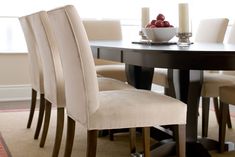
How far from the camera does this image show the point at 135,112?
193 centimetres

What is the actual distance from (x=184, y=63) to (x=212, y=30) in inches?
67.7

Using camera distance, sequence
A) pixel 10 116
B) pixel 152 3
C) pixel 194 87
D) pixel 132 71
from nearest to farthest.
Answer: pixel 194 87
pixel 132 71
pixel 10 116
pixel 152 3

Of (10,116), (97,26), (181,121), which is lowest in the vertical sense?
(10,116)

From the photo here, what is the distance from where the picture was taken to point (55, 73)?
2.58 m

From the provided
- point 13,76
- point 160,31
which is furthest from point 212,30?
point 13,76

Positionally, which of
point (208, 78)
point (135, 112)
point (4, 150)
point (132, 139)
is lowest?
point (4, 150)

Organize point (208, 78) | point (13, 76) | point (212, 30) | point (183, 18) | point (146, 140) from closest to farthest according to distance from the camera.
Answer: point (146, 140) → point (183, 18) → point (208, 78) → point (212, 30) → point (13, 76)

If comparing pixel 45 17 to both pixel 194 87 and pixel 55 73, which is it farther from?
pixel 194 87

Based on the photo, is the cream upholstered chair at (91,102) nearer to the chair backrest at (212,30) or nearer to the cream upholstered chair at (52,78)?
the cream upholstered chair at (52,78)

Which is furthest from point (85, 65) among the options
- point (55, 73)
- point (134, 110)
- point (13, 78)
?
point (13, 78)

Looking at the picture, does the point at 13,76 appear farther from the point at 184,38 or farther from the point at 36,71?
the point at 184,38

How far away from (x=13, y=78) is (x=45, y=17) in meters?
2.57

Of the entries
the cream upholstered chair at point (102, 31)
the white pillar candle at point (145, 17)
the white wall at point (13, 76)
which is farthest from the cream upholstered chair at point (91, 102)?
the white wall at point (13, 76)

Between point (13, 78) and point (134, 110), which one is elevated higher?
point (134, 110)
